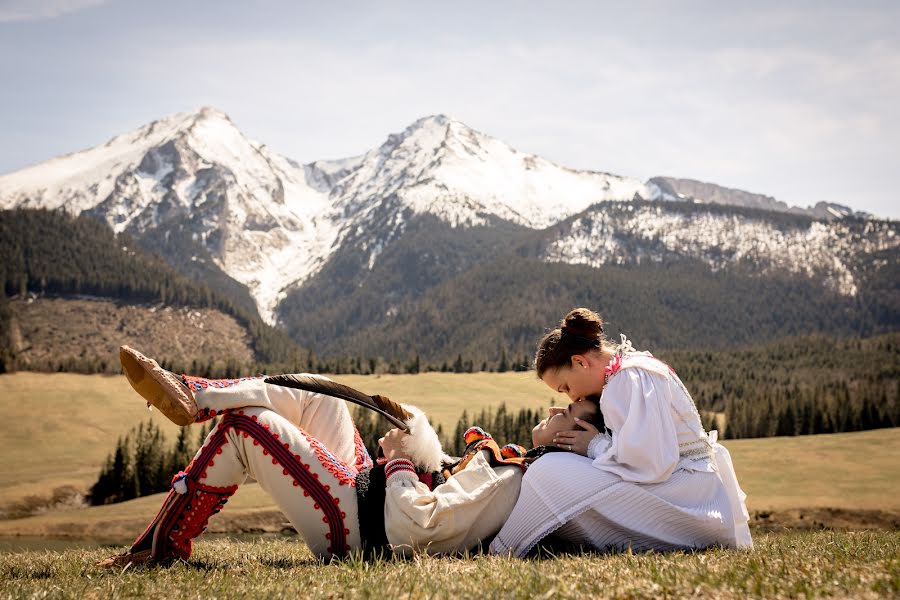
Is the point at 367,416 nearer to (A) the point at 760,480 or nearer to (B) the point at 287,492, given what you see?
(A) the point at 760,480

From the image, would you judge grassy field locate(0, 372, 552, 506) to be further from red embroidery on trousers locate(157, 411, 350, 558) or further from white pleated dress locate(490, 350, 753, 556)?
white pleated dress locate(490, 350, 753, 556)

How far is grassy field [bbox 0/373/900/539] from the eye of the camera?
37.9 metres

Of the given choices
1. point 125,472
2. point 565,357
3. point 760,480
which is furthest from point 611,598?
point 125,472

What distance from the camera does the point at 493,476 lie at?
7.50 m

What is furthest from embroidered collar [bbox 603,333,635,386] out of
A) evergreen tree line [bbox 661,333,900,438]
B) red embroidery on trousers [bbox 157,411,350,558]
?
evergreen tree line [bbox 661,333,900,438]

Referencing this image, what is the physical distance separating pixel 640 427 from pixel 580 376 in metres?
0.89

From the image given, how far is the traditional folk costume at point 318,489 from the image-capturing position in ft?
24.1

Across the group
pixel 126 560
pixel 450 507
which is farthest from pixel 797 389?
pixel 126 560

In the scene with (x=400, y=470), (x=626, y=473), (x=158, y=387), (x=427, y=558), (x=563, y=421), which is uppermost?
Answer: (x=158, y=387)

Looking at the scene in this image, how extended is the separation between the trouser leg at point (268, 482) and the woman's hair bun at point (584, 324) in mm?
2571

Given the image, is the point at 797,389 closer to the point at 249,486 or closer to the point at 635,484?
the point at 249,486

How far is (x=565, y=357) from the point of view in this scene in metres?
7.74

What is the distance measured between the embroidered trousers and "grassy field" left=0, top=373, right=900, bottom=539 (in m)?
29.8

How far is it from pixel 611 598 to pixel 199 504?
4.31 m
